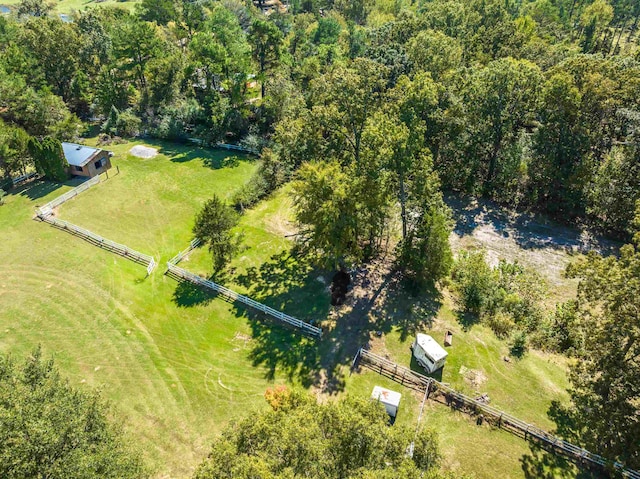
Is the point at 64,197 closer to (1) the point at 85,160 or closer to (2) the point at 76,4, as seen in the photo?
(1) the point at 85,160

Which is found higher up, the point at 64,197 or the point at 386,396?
the point at 64,197

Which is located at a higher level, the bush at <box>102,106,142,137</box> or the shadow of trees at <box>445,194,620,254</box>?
the bush at <box>102,106,142,137</box>

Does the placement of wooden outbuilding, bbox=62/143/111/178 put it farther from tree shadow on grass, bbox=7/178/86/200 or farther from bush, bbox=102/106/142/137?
bush, bbox=102/106/142/137

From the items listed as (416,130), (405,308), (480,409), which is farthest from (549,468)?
(416,130)

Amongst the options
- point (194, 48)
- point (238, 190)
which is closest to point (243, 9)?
point (194, 48)

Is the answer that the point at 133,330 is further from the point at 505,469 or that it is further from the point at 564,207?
the point at 564,207

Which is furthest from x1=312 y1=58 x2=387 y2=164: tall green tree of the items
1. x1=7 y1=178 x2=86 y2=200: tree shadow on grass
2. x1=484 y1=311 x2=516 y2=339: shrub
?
x1=7 y1=178 x2=86 y2=200: tree shadow on grass
